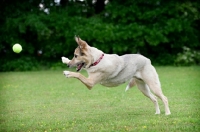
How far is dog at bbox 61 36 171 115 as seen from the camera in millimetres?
7875

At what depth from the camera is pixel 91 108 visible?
9.66 m

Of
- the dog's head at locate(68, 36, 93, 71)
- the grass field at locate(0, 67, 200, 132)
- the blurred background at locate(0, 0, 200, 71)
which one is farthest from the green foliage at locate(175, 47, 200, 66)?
the dog's head at locate(68, 36, 93, 71)

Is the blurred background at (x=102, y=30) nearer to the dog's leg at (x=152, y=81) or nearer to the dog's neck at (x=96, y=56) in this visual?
the dog's leg at (x=152, y=81)

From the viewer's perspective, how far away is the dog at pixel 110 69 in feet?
25.8

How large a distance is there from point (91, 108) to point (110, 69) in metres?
1.89

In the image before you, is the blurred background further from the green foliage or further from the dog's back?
the dog's back

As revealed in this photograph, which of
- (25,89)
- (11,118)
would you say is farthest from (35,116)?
(25,89)

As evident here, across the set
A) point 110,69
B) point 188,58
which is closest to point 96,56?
point 110,69

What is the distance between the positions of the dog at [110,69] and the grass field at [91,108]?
67cm

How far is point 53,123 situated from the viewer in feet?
25.4

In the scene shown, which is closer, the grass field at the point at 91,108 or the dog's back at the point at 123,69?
the grass field at the point at 91,108

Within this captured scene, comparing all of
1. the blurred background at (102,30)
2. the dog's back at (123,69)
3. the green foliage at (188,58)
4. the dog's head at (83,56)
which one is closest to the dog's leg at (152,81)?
the dog's back at (123,69)

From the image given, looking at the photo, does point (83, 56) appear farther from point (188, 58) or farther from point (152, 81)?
point (188, 58)

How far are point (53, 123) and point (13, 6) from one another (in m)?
15.7
